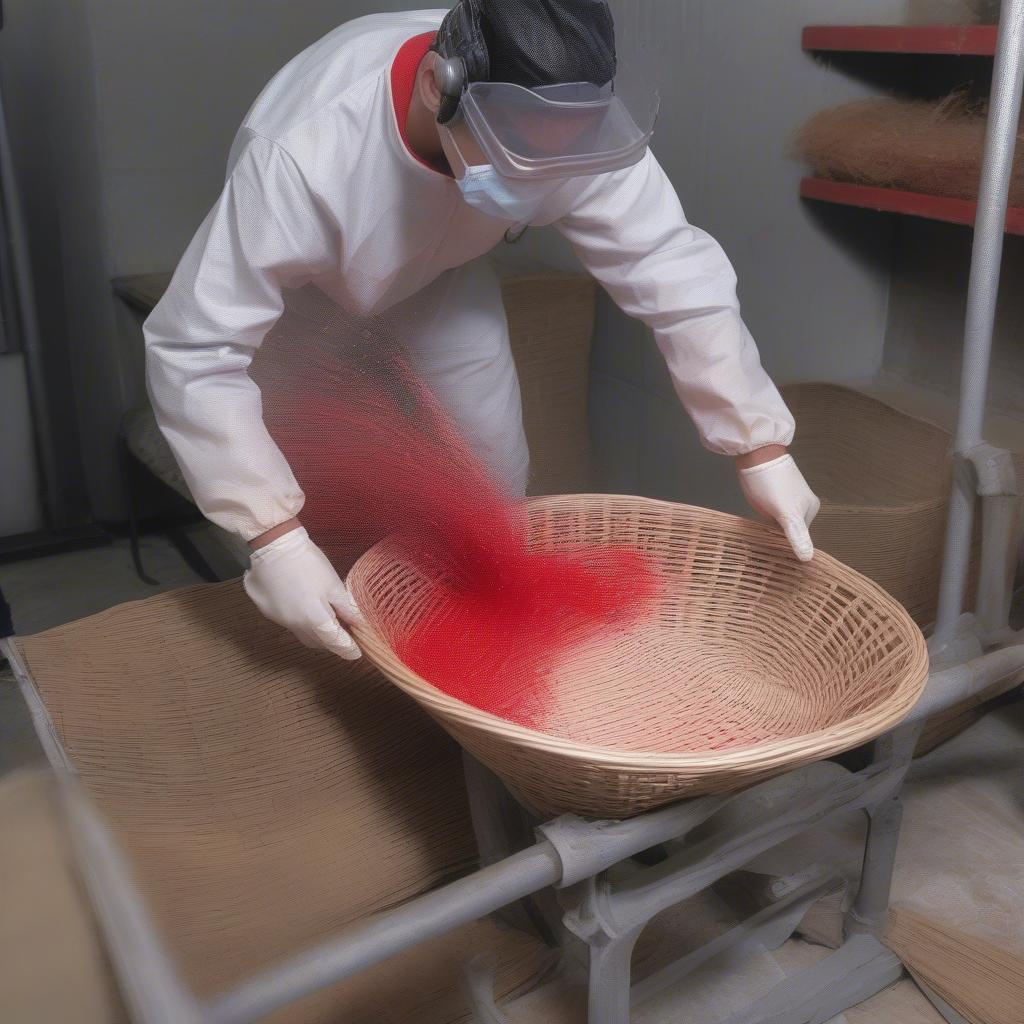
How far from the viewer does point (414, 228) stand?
3.40 feet

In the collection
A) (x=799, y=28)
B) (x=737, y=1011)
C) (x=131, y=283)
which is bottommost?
(x=737, y=1011)

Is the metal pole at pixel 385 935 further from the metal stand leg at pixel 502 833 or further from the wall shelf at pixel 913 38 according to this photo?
the wall shelf at pixel 913 38

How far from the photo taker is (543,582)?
1.17m

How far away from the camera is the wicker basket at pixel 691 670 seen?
2.62 feet

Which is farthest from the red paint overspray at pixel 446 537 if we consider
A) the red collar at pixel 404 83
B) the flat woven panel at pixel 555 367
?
the flat woven panel at pixel 555 367

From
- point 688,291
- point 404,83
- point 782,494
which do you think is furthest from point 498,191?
point 782,494

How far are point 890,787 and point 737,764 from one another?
0.47 meters

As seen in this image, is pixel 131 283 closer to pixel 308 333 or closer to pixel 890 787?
pixel 308 333

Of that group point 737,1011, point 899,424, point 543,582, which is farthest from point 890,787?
point 899,424

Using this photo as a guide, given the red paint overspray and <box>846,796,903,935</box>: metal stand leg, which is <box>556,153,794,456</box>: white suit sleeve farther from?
<box>846,796,903,935</box>: metal stand leg

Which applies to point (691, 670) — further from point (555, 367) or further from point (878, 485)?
point (555, 367)

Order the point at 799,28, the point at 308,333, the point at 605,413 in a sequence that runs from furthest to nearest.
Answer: the point at 605,413
the point at 799,28
the point at 308,333

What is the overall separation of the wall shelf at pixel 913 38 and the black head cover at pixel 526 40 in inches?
21.4

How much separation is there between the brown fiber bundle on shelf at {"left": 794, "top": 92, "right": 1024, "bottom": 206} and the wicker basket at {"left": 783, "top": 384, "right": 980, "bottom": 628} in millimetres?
319
